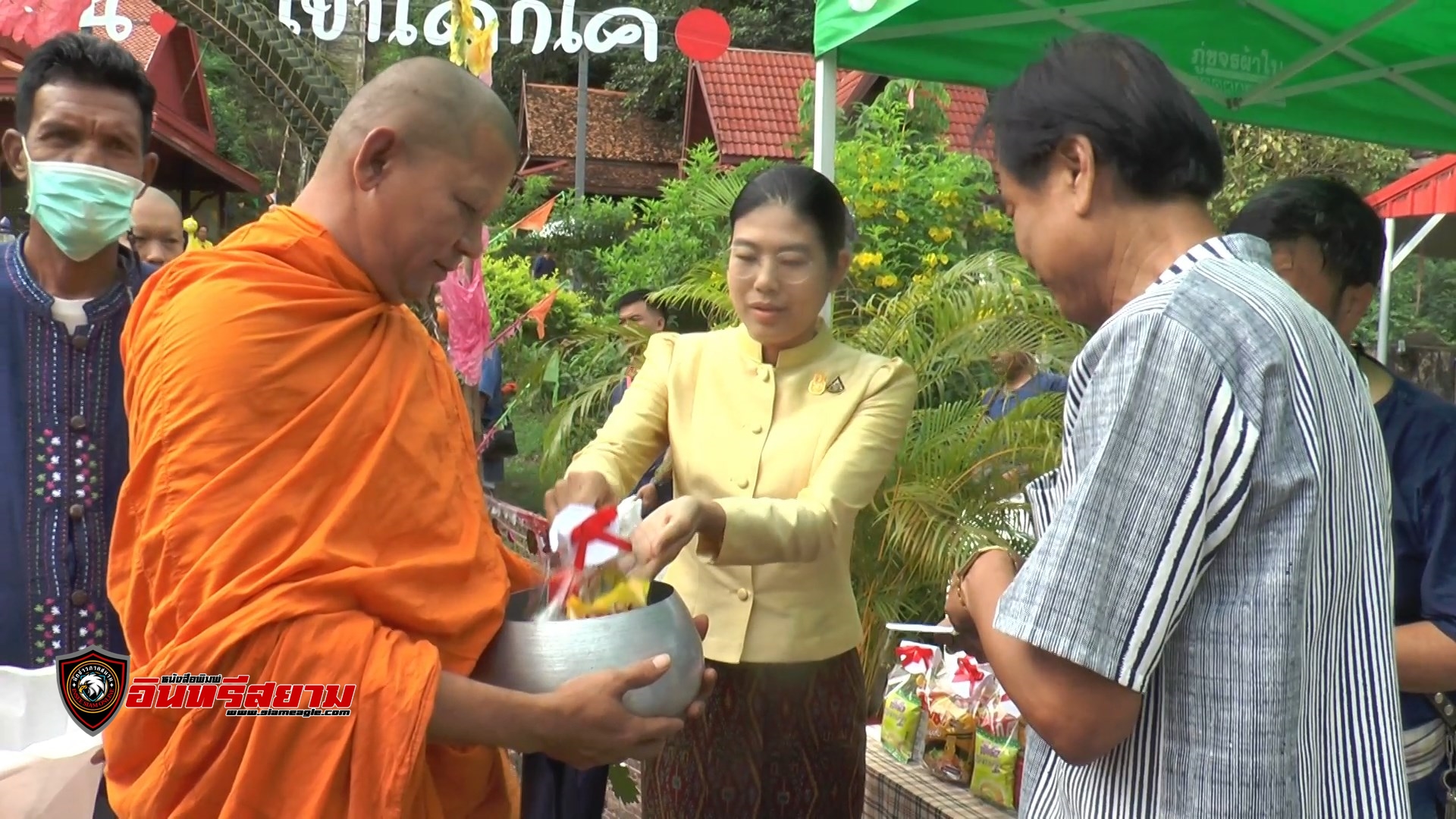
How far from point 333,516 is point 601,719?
1.44ft

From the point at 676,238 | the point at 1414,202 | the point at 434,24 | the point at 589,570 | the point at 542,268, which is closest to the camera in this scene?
the point at 589,570

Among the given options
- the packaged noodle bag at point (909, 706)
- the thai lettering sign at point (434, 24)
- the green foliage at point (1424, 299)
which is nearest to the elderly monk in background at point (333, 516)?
the packaged noodle bag at point (909, 706)

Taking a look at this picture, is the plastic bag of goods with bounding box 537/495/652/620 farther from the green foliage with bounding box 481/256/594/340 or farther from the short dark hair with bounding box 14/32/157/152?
the green foliage with bounding box 481/256/594/340

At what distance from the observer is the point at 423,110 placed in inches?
66.9

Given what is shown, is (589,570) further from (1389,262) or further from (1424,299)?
(1424,299)

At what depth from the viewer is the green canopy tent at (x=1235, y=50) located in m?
3.90

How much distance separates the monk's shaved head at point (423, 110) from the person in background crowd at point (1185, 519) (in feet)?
2.54

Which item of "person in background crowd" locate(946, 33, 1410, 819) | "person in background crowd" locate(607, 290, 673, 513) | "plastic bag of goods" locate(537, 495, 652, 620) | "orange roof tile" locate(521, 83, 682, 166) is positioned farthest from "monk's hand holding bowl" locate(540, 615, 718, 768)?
"orange roof tile" locate(521, 83, 682, 166)

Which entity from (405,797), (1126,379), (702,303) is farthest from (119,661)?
(702,303)

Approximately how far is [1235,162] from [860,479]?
1297 cm

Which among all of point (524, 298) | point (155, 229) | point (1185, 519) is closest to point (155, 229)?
point (155, 229)

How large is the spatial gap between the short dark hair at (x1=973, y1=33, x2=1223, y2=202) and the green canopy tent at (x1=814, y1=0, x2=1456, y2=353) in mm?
2279

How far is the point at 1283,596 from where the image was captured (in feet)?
4.12

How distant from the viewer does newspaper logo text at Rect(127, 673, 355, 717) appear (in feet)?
4.86
